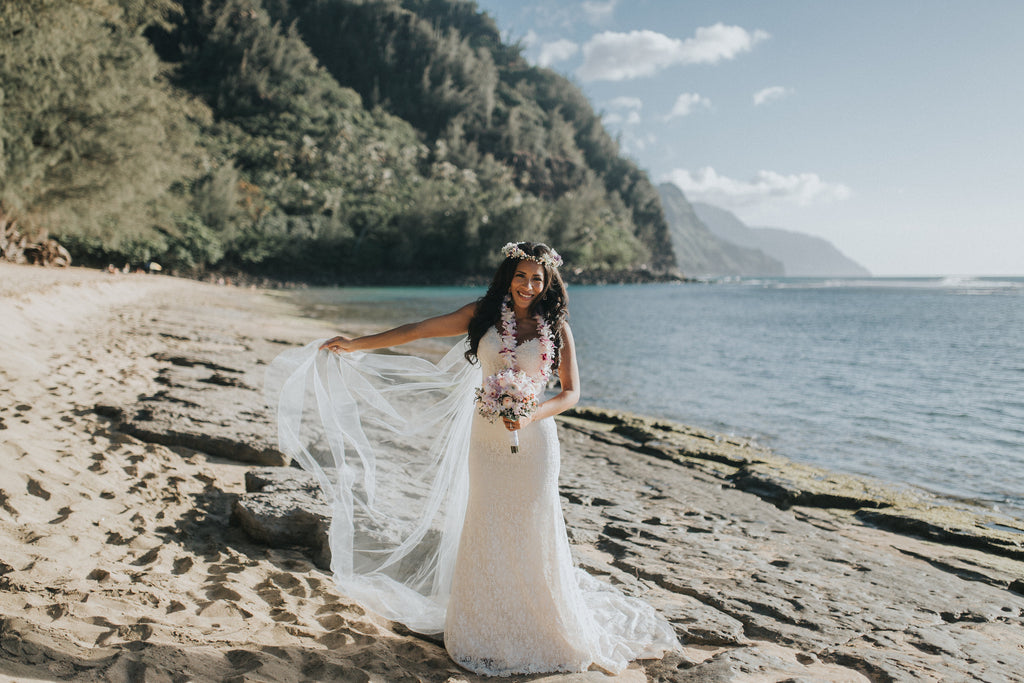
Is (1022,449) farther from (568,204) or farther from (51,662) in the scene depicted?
(568,204)

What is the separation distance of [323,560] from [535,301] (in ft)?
8.04

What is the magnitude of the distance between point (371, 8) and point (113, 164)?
99.5 m

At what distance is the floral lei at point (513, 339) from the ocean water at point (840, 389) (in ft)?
26.3

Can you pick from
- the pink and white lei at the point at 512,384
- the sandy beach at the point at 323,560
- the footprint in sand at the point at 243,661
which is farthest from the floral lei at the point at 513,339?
the footprint in sand at the point at 243,661

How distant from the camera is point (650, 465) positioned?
8656 mm

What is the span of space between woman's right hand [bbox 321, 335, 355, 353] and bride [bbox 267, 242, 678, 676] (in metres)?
0.01

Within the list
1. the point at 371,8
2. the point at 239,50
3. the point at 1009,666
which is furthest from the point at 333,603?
the point at 371,8

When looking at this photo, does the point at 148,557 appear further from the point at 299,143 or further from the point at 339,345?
the point at 299,143

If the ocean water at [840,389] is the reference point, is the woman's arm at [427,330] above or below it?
above

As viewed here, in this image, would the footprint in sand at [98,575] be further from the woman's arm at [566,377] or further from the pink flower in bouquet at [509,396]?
the woman's arm at [566,377]

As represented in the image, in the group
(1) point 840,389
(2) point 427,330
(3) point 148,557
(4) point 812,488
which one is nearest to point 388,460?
(2) point 427,330

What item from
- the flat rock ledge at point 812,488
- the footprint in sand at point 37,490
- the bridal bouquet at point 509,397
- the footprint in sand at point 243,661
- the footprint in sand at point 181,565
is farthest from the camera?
the flat rock ledge at point 812,488

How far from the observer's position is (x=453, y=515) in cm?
414

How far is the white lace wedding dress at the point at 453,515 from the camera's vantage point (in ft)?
11.5
